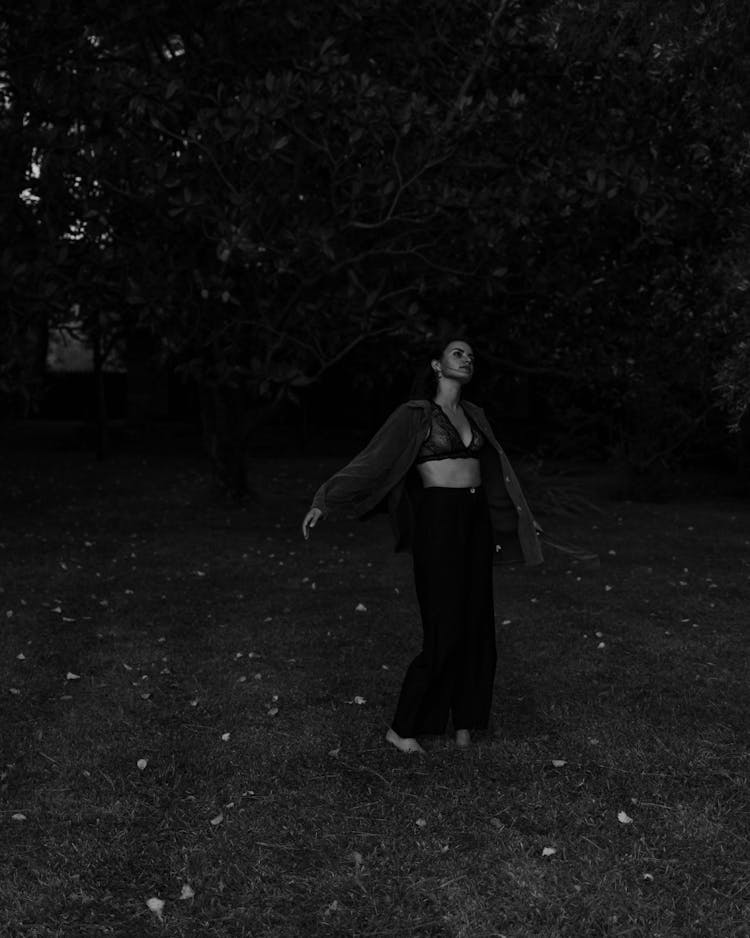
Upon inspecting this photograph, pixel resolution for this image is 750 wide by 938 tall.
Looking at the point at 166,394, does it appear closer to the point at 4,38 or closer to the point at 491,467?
the point at 4,38

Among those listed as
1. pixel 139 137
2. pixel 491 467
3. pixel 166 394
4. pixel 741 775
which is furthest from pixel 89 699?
pixel 166 394

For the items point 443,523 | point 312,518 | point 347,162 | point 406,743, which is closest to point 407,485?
point 443,523

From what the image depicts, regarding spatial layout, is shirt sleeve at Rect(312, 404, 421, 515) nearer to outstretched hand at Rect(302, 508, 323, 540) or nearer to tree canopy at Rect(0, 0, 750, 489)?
outstretched hand at Rect(302, 508, 323, 540)

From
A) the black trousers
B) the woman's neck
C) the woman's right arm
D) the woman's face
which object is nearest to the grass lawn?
the black trousers

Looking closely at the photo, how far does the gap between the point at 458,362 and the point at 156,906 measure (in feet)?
11.3

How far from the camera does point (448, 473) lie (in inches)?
248

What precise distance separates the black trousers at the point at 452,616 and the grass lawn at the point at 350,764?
289mm

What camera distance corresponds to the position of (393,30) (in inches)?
560

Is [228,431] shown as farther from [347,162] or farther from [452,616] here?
[452,616]

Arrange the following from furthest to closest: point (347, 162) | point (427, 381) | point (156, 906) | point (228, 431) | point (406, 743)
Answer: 1. point (228, 431)
2. point (347, 162)
3. point (427, 381)
4. point (406, 743)
5. point (156, 906)

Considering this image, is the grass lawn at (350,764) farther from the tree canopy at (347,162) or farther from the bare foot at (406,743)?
the tree canopy at (347,162)

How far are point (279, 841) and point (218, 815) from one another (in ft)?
1.58

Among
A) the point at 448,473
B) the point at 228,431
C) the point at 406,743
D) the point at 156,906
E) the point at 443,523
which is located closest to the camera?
the point at 156,906

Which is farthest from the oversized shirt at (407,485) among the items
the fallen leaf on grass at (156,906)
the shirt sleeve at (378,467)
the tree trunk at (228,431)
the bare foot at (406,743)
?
the tree trunk at (228,431)
